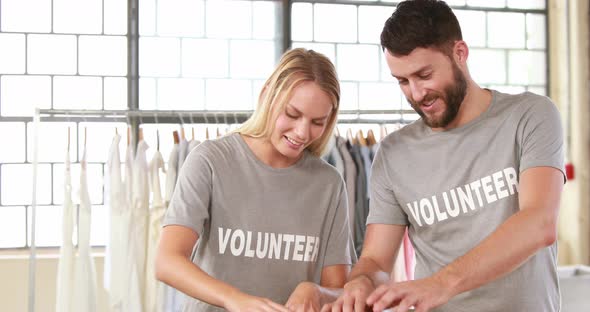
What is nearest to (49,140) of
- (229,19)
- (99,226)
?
(99,226)

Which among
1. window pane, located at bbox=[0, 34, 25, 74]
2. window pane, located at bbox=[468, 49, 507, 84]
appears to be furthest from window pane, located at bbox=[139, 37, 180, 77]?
window pane, located at bbox=[468, 49, 507, 84]

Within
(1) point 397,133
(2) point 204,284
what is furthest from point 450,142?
(2) point 204,284

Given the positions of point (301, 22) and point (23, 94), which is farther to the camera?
point (301, 22)

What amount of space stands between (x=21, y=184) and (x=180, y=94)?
3.57 feet

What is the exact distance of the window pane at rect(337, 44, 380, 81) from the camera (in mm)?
5102

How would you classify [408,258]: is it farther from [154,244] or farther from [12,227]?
[12,227]

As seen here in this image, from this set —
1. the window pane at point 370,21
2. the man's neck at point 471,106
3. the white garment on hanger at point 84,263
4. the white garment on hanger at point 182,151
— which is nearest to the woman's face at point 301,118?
the man's neck at point 471,106

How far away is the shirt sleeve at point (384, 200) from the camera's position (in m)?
Result: 1.96

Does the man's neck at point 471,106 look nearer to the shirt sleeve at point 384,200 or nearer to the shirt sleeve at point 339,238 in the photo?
the shirt sleeve at point 384,200

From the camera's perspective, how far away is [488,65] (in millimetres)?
5332

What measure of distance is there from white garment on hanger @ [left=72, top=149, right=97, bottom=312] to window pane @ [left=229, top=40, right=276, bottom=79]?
162cm

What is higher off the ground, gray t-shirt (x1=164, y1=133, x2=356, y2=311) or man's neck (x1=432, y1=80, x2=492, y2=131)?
man's neck (x1=432, y1=80, x2=492, y2=131)

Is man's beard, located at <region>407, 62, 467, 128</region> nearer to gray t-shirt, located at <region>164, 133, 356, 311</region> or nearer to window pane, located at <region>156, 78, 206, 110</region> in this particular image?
gray t-shirt, located at <region>164, 133, 356, 311</region>

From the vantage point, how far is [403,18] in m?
1.77
